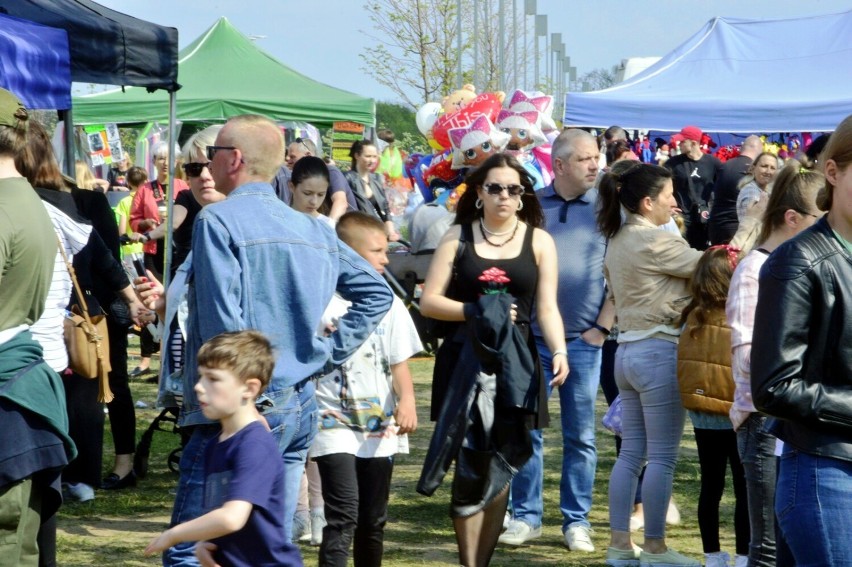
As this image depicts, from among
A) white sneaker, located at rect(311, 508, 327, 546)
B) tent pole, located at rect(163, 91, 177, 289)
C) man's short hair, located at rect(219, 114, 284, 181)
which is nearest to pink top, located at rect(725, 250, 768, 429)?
man's short hair, located at rect(219, 114, 284, 181)

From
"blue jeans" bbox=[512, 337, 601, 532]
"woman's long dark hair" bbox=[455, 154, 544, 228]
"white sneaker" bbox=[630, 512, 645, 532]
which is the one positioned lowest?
"white sneaker" bbox=[630, 512, 645, 532]

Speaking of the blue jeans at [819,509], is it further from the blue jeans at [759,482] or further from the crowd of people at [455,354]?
the blue jeans at [759,482]

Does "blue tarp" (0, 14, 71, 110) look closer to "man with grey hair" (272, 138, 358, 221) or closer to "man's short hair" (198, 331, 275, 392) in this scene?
"man with grey hair" (272, 138, 358, 221)

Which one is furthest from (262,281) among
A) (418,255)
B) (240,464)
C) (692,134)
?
(692,134)

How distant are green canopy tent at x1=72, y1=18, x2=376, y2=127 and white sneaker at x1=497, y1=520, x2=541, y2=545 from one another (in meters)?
10.1

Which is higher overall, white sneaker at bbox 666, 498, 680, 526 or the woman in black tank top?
the woman in black tank top

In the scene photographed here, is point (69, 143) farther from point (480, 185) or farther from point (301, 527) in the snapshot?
point (480, 185)

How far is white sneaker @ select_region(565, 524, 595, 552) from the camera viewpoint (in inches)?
238

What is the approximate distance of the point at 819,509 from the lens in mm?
2844

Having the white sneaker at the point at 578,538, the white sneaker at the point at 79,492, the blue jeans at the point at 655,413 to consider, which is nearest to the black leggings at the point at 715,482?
the blue jeans at the point at 655,413

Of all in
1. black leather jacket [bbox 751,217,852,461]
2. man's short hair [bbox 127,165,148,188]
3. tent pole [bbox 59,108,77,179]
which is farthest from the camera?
man's short hair [bbox 127,165,148,188]

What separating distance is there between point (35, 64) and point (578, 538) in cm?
364

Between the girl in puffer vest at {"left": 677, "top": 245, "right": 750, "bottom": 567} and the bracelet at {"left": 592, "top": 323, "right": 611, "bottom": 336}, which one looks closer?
the girl in puffer vest at {"left": 677, "top": 245, "right": 750, "bottom": 567}

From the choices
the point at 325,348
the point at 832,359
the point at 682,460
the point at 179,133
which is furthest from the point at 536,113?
the point at 179,133
